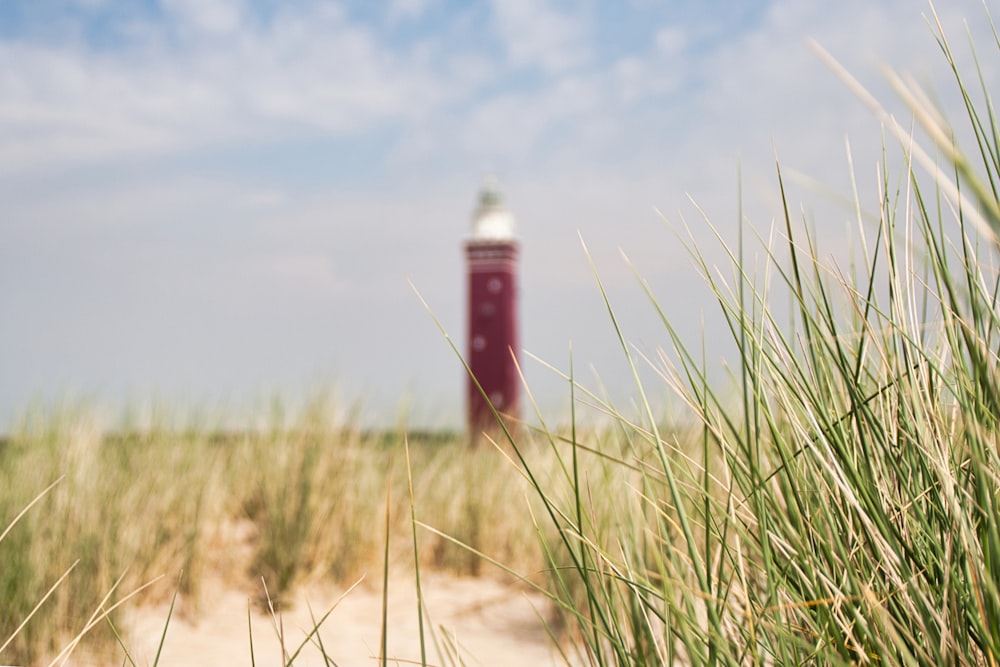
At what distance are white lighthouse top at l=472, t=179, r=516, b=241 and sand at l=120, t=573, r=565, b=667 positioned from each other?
7.06 metres

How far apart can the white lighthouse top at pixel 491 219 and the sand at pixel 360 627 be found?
706cm

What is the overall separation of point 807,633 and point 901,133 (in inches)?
25.8

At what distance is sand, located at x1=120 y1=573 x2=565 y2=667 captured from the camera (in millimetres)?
2889

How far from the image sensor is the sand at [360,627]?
9.48 feet

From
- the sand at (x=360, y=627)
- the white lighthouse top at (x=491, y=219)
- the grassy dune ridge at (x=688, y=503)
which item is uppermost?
the white lighthouse top at (x=491, y=219)

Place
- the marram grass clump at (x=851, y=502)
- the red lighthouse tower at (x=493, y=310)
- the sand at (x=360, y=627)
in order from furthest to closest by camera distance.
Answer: the red lighthouse tower at (x=493, y=310)
the sand at (x=360, y=627)
the marram grass clump at (x=851, y=502)

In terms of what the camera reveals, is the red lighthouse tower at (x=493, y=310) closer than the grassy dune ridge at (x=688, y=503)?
No

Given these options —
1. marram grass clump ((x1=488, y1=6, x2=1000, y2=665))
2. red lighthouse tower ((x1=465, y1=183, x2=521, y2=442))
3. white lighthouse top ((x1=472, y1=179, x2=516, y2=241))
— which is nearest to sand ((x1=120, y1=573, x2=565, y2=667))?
marram grass clump ((x1=488, y1=6, x2=1000, y2=665))

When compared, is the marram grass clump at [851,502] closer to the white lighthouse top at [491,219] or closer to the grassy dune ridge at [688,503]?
the grassy dune ridge at [688,503]

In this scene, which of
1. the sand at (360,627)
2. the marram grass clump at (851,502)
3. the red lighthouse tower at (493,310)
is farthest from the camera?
the red lighthouse tower at (493,310)

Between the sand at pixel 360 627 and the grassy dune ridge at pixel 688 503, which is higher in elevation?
the grassy dune ridge at pixel 688 503

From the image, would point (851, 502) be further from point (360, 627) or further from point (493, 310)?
point (493, 310)

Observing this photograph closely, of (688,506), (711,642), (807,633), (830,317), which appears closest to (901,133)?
(830,317)

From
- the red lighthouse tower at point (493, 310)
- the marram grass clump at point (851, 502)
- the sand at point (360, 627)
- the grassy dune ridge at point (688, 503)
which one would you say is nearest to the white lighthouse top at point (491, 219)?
the red lighthouse tower at point (493, 310)
